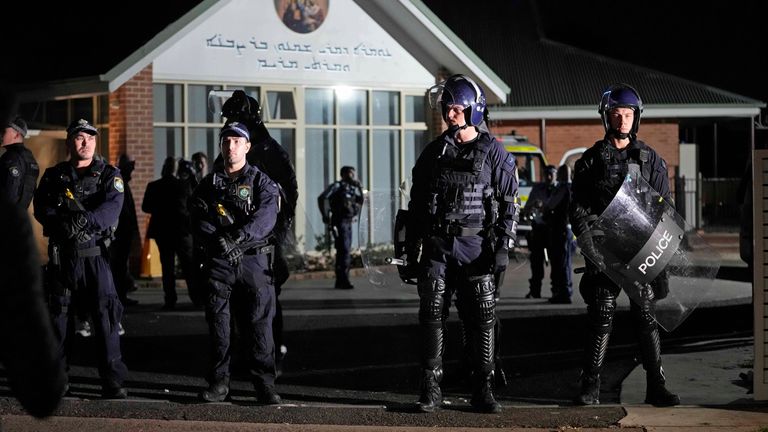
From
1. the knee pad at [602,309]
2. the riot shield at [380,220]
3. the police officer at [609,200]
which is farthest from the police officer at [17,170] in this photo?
the knee pad at [602,309]

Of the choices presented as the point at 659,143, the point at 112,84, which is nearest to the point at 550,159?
the point at 659,143

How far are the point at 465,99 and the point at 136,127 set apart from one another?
11.8 m

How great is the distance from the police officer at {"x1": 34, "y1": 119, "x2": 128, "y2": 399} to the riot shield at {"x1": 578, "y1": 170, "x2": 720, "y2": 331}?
3.29 m

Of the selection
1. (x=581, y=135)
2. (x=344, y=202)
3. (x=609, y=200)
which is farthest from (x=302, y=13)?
(x=609, y=200)

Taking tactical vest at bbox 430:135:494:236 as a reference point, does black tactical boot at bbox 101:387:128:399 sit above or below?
below

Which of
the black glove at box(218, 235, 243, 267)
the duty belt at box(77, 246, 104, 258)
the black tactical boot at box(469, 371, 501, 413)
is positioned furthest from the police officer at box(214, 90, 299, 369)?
the black tactical boot at box(469, 371, 501, 413)

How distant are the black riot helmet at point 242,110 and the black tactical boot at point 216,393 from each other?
80.5 inches

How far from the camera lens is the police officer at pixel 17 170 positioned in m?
9.28

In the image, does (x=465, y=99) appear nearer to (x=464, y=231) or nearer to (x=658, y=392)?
(x=464, y=231)

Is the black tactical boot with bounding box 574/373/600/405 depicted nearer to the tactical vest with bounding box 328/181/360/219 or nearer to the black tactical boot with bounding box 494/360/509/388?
the black tactical boot with bounding box 494/360/509/388

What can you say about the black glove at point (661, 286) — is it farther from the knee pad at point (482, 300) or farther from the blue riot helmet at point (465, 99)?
the blue riot helmet at point (465, 99)

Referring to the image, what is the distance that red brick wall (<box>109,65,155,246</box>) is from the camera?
18.8 metres

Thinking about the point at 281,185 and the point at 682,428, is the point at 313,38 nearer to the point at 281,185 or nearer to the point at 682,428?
the point at 281,185

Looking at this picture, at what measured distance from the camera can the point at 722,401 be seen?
27.2 feet
